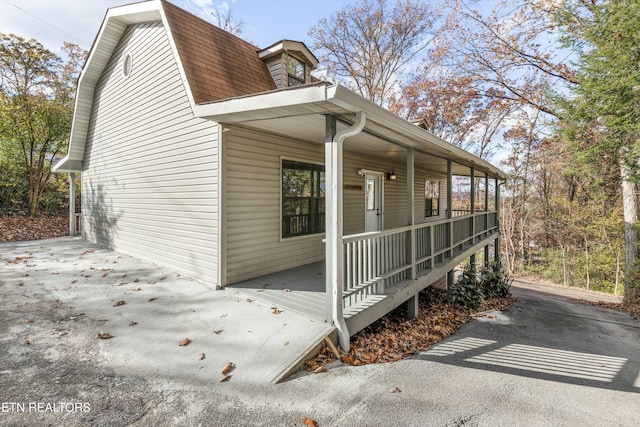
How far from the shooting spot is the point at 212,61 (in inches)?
236

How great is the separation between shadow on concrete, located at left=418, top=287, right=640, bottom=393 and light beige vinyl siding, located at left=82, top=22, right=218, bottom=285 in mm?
4195

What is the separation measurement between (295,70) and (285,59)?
0.54m

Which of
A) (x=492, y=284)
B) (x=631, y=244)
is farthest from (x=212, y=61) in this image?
(x=631, y=244)

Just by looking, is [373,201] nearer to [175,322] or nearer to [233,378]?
[175,322]

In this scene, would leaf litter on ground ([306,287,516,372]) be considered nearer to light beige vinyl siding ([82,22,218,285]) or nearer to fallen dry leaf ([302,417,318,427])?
fallen dry leaf ([302,417,318,427])

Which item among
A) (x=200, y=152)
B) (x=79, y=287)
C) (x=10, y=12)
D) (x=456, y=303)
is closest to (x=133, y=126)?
(x=200, y=152)

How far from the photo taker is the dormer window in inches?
311

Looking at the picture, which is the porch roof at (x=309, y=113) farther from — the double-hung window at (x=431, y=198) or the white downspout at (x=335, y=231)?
the double-hung window at (x=431, y=198)

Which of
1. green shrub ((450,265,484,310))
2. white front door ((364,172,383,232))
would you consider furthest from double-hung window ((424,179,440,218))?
green shrub ((450,265,484,310))

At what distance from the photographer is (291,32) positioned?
14258mm

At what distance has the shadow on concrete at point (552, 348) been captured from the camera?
373 centimetres

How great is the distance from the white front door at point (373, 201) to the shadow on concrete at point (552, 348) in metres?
3.66

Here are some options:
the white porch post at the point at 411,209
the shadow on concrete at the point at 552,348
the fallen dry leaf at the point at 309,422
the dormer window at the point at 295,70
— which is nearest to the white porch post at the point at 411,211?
the white porch post at the point at 411,209

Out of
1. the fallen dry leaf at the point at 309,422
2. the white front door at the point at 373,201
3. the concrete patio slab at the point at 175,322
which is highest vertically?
the white front door at the point at 373,201
